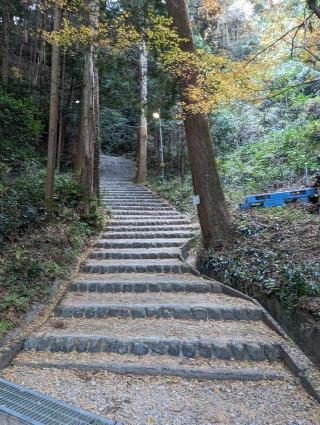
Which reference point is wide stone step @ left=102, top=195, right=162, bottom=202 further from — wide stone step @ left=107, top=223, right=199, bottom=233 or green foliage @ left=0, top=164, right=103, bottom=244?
wide stone step @ left=107, top=223, right=199, bottom=233

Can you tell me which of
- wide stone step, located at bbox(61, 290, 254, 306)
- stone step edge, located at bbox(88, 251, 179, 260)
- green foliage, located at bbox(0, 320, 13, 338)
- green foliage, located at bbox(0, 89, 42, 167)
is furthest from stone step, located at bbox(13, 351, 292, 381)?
green foliage, located at bbox(0, 89, 42, 167)

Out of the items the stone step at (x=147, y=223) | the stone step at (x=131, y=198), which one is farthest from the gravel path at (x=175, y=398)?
the stone step at (x=131, y=198)

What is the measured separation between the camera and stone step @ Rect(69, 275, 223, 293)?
17.9 feet

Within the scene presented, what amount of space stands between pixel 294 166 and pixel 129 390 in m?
9.37

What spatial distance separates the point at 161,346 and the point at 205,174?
3528 mm

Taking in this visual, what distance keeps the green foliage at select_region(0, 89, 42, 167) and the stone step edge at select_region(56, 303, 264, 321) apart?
7.77m

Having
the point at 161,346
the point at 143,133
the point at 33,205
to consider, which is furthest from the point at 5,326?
the point at 143,133

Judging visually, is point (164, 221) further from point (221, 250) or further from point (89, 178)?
point (221, 250)

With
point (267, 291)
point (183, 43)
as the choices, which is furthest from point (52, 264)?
point (183, 43)

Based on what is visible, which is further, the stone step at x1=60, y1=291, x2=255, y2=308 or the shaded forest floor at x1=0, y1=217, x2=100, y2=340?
the stone step at x1=60, y1=291, x2=255, y2=308

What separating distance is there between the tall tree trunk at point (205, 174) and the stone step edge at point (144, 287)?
104cm

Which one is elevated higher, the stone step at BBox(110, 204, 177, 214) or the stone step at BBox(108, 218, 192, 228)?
the stone step at BBox(110, 204, 177, 214)

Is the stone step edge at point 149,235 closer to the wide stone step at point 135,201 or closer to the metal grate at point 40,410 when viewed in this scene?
the wide stone step at point 135,201

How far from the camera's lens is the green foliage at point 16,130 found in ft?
36.8
